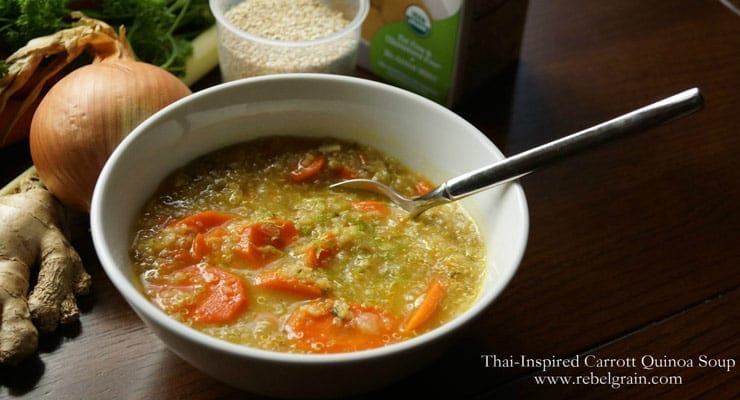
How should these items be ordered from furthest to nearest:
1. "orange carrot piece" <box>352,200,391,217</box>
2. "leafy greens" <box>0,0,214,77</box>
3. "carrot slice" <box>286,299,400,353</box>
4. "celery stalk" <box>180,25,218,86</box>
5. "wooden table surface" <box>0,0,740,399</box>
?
1. "celery stalk" <box>180,25,218,86</box>
2. "leafy greens" <box>0,0,214,77</box>
3. "orange carrot piece" <box>352,200,391,217</box>
4. "wooden table surface" <box>0,0,740,399</box>
5. "carrot slice" <box>286,299,400,353</box>

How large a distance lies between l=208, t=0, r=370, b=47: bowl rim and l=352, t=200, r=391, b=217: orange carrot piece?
433 millimetres

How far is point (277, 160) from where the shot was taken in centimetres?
142

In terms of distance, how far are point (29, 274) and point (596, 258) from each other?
96 cm

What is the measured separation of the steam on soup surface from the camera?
1.13 metres

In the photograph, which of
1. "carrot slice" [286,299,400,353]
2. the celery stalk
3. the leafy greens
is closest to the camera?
"carrot slice" [286,299,400,353]

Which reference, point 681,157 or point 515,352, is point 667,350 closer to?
point 515,352

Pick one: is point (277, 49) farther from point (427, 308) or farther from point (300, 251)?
point (427, 308)

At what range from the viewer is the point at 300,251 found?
4.06ft

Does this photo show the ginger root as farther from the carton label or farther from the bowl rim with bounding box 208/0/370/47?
the carton label

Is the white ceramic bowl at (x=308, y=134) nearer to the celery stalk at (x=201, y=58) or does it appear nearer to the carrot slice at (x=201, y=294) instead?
the carrot slice at (x=201, y=294)

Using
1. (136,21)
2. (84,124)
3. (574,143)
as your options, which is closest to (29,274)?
(84,124)

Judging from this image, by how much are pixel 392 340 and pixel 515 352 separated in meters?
0.24

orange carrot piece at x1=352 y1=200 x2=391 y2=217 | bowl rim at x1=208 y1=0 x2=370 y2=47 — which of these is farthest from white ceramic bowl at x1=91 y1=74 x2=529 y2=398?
bowl rim at x1=208 y1=0 x2=370 y2=47

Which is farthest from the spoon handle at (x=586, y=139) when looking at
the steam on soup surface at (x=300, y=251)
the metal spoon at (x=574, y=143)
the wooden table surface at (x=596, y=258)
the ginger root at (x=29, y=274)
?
the ginger root at (x=29, y=274)
